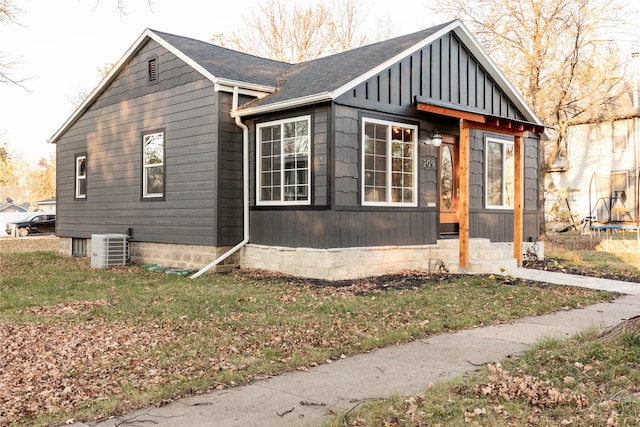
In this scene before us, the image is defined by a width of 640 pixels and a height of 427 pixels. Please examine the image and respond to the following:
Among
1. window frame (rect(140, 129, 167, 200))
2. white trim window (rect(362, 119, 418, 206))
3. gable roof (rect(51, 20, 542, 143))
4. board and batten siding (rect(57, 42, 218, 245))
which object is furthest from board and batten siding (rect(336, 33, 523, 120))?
window frame (rect(140, 129, 167, 200))

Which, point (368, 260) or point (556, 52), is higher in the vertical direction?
point (556, 52)

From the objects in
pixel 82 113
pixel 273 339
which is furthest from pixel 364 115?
pixel 82 113

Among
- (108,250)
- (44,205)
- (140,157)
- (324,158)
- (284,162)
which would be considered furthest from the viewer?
(44,205)

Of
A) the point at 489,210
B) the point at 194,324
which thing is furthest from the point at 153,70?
the point at 194,324

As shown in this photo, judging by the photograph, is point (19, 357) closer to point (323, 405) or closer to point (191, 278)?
point (323, 405)

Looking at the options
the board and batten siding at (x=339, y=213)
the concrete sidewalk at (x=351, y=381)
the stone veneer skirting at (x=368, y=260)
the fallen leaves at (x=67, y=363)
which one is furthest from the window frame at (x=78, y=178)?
the concrete sidewalk at (x=351, y=381)

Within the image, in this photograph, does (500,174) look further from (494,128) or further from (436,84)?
(436,84)

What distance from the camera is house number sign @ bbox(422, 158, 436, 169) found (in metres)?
12.3

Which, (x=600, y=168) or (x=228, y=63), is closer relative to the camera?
(x=228, y=63)

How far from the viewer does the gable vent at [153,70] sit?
14211 mm

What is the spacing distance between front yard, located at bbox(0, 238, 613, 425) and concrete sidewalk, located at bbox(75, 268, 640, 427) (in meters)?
0.22

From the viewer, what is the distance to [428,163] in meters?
12.4

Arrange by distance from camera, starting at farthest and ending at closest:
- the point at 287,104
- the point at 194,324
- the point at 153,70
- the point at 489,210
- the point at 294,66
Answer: the point at 294,66 → the point at 153,70 → the point at 489,210 → the point at 287,104 → the point at 194,324

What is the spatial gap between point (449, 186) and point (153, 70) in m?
7.66
